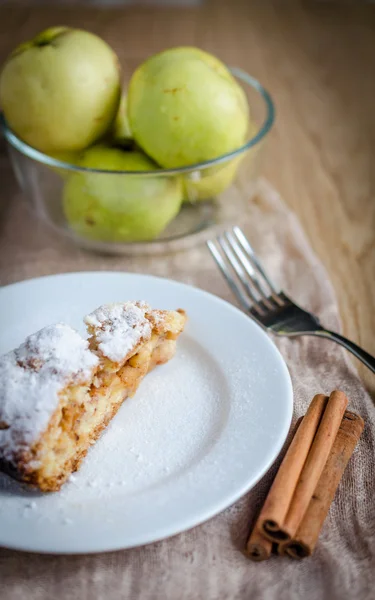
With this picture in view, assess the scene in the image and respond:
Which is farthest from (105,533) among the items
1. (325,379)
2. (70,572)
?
(325,379)

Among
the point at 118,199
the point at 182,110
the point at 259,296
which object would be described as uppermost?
the point at 182,110

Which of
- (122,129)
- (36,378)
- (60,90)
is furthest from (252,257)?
→ (36,378)

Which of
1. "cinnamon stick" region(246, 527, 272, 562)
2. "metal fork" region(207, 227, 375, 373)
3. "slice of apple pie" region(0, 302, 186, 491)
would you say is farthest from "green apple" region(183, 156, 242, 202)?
"cinnamon stick" region(246, 527, 272, 562)

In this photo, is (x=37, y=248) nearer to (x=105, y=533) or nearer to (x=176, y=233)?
(x=176, y=233)

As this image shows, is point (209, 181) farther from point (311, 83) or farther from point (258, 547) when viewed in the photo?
point (311, 83)

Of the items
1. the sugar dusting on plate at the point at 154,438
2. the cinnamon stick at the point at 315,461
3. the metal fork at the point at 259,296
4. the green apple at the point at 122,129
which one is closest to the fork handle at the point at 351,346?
the metal fork at the point at 259,296

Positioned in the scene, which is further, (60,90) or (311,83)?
(311,83)
